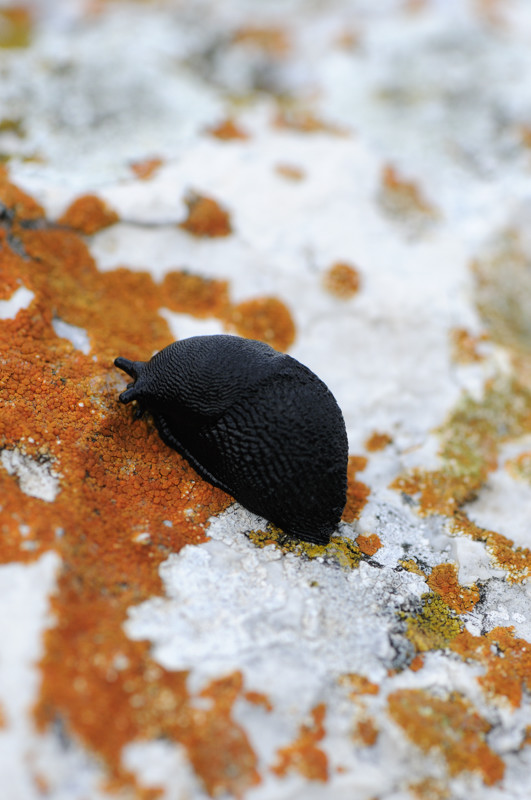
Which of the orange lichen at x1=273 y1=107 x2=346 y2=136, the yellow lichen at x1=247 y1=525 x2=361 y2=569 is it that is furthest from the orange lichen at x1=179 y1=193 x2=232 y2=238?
the yellow lichen at x1=247 y1=525 x2=361 y2=569

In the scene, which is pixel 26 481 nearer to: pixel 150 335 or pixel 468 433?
pixel 150 335

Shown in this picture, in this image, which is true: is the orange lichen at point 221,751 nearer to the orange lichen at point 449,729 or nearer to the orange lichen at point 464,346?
the orange lichen at point 449,729

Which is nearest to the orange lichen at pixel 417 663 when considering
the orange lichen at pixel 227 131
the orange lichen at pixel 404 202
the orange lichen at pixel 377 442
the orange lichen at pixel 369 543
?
the orange lichen at pixel 369 543

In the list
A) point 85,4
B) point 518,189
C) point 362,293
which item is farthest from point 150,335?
point 85,4

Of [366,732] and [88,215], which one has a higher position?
[88,215]

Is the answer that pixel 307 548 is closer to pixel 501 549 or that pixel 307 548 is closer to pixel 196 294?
pixel 501 549

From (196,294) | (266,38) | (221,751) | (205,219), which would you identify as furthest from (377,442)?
(266,38)
